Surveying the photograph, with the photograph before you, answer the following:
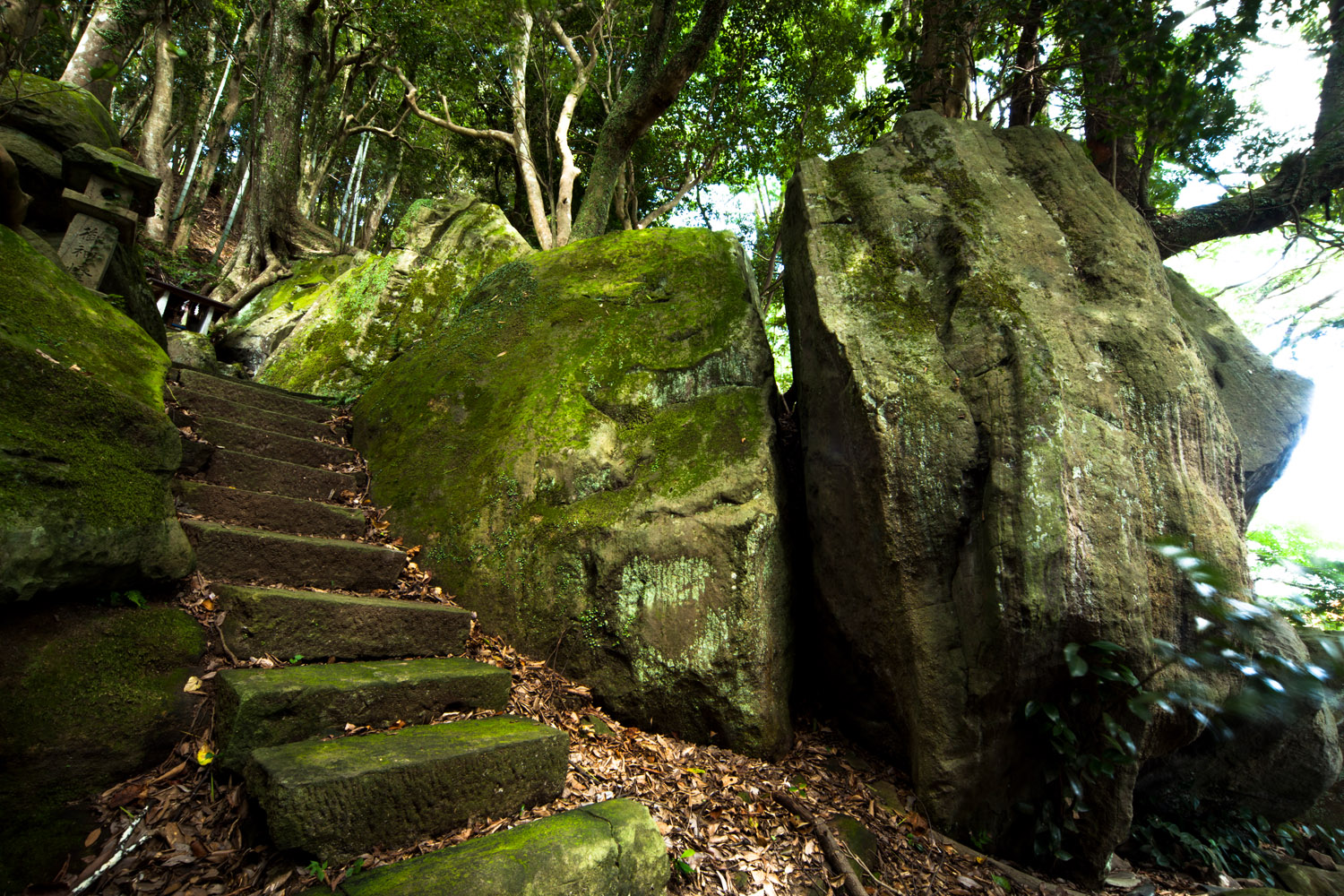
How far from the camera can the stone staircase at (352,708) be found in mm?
1998

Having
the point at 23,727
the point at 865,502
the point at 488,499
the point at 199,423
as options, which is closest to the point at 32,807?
the point at 23,727

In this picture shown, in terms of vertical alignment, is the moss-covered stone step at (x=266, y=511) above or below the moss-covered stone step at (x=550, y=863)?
above

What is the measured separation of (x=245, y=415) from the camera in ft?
15.9

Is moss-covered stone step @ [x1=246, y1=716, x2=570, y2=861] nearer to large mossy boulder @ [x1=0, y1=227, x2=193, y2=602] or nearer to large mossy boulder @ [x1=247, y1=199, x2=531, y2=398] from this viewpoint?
large mossy boulder @ [x1=0, y1=227, x2=193, y2=602]

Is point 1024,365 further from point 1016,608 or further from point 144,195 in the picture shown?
point 144,195

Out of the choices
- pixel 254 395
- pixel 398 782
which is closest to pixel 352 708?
pixel 398 782

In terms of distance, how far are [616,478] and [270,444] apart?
2796 mm

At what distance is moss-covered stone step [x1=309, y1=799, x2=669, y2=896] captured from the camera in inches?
71.6

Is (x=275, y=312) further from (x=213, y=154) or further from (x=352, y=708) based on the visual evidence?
(x=213, y=154)

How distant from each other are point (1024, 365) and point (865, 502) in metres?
1.25

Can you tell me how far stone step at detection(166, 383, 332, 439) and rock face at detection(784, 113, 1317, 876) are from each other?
4.43m

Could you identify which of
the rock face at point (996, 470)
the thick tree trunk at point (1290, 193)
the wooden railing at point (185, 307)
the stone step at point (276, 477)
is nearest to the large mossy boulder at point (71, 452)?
the stone step at point (276, 477)

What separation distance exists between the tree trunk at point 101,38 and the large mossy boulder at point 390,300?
14.0ft

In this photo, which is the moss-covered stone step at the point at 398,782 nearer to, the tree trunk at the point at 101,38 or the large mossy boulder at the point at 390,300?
the large mossy boulder at the point at 390,300
